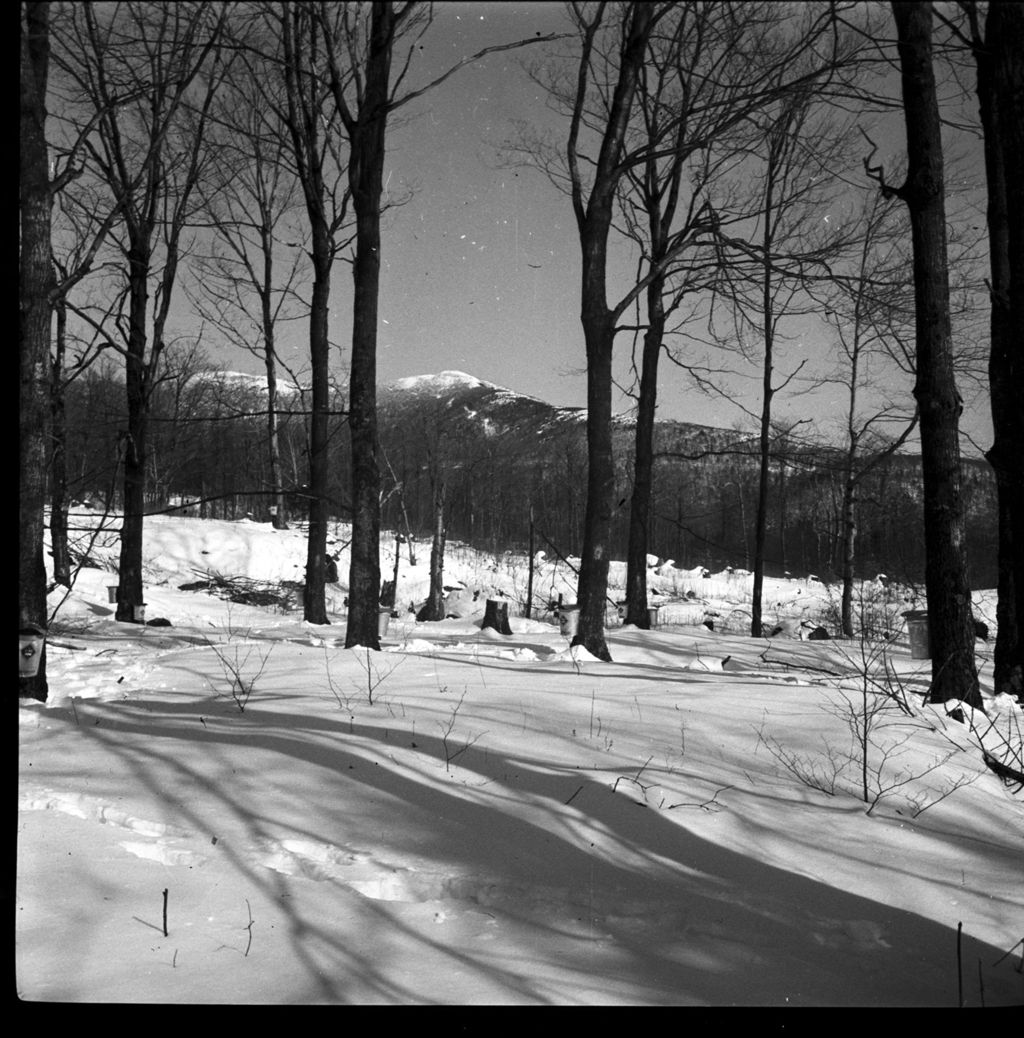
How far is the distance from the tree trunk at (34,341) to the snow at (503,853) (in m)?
0.72

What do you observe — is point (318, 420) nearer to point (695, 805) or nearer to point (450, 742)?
point (450, 742)

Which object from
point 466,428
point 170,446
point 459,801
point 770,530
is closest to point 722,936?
point 459,801

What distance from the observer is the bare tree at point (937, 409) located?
5320mm

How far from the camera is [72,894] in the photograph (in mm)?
2096

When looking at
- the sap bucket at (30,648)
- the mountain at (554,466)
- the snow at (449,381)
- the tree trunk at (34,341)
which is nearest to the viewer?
the snow at (449,381)

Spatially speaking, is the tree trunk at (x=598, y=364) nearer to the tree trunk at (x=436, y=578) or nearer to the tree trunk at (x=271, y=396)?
the tree trunk at (x=271, y=396)

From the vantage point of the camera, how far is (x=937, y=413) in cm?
547

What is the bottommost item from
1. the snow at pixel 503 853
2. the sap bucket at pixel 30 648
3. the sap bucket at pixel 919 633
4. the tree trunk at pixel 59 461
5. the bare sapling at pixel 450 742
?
the sap bucket at pixel 919 633

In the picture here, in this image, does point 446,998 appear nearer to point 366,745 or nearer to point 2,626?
point 2,626

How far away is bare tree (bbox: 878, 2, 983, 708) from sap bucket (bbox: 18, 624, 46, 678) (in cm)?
582

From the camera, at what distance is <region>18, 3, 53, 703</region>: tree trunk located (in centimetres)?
461

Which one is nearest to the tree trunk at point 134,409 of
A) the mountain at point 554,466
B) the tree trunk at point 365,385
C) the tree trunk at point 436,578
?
the mountain at point 554,466

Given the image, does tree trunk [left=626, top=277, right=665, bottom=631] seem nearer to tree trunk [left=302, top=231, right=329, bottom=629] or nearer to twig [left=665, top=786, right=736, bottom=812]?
tree trunk [left=302, top=231, right=329, bottom=629]

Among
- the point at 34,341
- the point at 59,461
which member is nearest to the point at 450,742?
the point at 34,341
